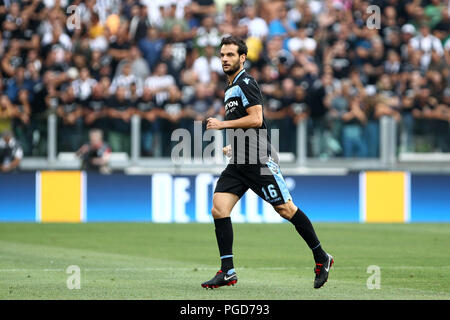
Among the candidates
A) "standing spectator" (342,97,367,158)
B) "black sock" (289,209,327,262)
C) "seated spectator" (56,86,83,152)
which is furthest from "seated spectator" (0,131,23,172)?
"black sock" (289,209,327,262)

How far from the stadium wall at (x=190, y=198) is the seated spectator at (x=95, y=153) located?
1.07 ft

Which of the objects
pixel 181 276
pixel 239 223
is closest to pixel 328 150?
pixel 239 223

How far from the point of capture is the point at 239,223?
19688mm

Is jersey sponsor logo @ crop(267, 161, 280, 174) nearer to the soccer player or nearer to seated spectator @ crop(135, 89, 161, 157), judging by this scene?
the soccer player

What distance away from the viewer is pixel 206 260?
12.5 meters

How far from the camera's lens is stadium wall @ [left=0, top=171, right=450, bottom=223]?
2012 centimetres

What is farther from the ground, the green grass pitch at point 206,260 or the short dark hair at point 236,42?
the short dark hair at point 236,42

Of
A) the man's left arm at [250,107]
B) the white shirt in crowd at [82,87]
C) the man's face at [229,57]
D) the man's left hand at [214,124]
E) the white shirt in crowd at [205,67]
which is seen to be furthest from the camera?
the white shirt in crowd at [205,67]

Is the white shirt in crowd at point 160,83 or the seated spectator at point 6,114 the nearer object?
the seated spectator at point 6,114

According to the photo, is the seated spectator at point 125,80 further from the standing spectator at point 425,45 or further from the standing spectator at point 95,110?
the standing spectator at point 425,45

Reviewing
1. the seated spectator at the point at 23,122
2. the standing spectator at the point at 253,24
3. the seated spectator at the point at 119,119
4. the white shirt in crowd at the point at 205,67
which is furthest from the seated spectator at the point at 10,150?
the standing spectator at the point at 253,24

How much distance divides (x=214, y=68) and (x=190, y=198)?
2.91 metres

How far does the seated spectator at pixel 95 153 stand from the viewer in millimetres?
19828

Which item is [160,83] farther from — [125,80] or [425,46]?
[425,46]
